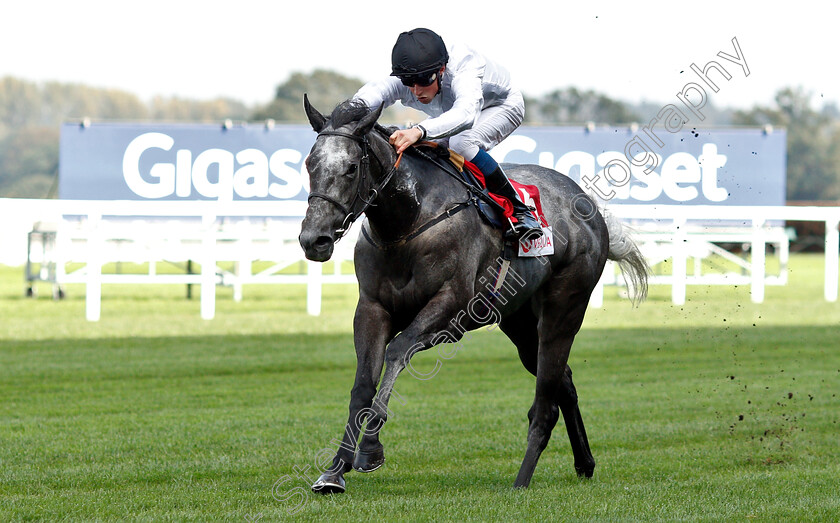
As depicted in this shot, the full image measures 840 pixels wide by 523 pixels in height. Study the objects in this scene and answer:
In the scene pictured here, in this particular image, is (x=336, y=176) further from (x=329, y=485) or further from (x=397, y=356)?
(x=329, y=485)

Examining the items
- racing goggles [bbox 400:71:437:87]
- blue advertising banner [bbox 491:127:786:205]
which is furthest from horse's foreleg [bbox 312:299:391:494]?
blue advertising banner [bbox 491:127:786:205]

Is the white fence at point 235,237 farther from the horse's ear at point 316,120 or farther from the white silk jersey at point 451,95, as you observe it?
the horse's ear at point 316,120

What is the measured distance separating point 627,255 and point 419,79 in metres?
2.02

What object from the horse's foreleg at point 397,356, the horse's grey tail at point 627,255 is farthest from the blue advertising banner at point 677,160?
the horse's foreleg at point 397,356

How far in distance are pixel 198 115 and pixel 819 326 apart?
96.9m

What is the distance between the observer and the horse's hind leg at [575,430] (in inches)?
202

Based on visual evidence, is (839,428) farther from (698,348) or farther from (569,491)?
(698,348)

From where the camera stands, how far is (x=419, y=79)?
4441mm

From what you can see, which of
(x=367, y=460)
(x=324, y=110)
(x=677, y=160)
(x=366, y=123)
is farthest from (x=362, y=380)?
(x=324, y=110)

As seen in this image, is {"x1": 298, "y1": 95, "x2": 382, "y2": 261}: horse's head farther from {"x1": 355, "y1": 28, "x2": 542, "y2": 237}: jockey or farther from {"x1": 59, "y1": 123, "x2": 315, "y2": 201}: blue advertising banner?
{"x1": 59, "y1": 123, "x2": 315, "y2": 201}: blue advertising banner

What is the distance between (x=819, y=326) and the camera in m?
12.9

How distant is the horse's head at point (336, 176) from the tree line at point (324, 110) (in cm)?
5436

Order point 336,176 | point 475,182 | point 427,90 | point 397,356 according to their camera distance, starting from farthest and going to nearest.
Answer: point 475,182, point 427,90, point 397,356, point 336,176

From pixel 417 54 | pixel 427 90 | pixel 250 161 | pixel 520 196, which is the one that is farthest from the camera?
pixel 250 161
